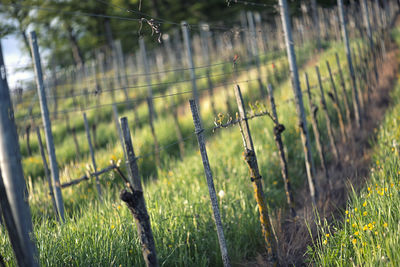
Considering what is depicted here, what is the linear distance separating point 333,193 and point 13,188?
14.9 feet

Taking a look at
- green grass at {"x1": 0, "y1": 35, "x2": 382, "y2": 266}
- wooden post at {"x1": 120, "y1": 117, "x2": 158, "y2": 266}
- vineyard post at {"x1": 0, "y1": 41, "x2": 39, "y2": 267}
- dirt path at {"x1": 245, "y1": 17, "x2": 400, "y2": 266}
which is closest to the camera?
vineyard post at {"x1": 0, "y1": 41, "x2": 39, "y2": 267}

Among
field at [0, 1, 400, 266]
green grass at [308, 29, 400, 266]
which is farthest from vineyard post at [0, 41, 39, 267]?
green grass at [308, 29, 400, 266]

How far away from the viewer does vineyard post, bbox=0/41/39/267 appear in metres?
2.22

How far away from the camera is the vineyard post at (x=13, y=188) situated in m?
2.22

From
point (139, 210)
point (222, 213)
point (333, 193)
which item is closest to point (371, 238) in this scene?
point (139, 210)

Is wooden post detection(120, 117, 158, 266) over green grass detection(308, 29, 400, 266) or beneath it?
over

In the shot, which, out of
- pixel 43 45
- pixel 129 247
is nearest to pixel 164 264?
pixel 129 247

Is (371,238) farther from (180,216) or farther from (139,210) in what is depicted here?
(180,216)

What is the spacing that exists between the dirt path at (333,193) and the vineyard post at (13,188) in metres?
2.39

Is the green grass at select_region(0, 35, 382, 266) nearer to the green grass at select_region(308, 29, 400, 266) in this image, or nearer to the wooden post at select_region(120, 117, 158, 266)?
the wooden post at select_region(120, 117, 158, 266)

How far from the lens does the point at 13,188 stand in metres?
2.27

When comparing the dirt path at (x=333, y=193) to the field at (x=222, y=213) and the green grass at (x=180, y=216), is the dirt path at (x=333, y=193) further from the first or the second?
the green grass at (x=180, y=216)

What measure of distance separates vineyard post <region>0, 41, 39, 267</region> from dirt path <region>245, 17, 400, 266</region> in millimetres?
2389

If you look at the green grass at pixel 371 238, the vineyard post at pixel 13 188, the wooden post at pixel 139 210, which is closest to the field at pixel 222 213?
the green grass at pixel 371 238
